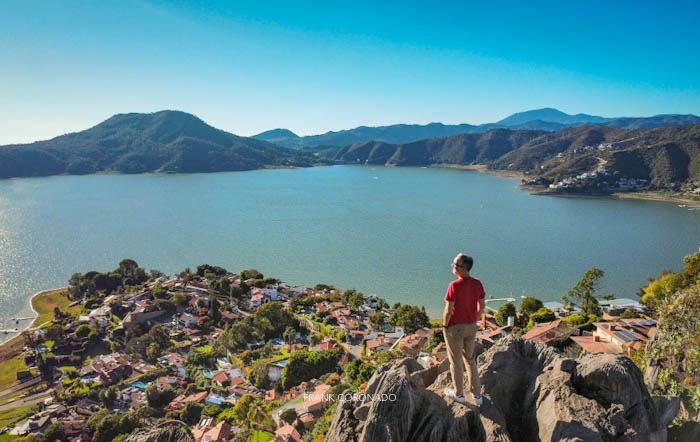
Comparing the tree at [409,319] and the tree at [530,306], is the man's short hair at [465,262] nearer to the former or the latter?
the tree at [409,319]

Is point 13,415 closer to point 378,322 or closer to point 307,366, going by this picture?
point 307,366

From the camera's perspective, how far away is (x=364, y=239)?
37.1 metres

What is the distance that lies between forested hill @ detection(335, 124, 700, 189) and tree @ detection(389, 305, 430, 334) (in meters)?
64.6

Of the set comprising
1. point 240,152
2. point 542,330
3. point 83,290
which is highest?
point 240,152

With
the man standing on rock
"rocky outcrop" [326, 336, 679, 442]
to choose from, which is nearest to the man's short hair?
the man standing on rock

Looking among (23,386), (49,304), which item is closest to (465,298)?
(23,386)

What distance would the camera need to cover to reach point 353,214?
50188 millimetres

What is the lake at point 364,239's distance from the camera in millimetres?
27078

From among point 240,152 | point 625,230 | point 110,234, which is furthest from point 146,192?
point 625,230

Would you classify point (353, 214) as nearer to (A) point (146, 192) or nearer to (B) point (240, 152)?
(A) point (146, 192)

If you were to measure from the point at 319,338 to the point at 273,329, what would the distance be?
3.11 metres

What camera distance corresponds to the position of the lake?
2708 centimetres

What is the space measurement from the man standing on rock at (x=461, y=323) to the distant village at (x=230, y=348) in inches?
121

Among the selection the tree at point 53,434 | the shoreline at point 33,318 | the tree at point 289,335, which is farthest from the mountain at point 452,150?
the tree at point 53,434
